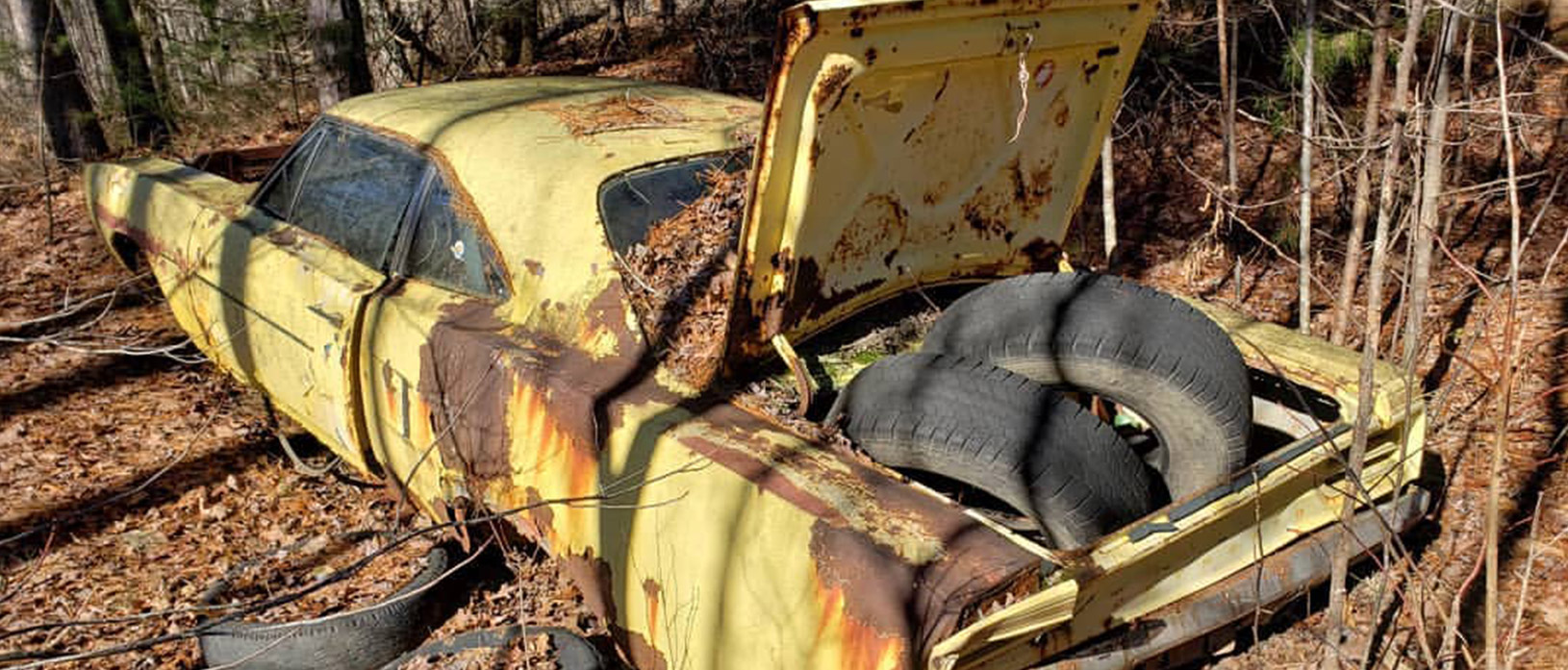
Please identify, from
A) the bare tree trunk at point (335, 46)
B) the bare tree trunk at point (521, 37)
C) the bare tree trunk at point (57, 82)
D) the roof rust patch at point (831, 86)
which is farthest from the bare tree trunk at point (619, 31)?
the roof rust patch at point (831, 86)

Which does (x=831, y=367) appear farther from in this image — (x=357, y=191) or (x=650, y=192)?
(x=357, y=191)

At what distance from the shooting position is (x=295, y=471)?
499 centimetres

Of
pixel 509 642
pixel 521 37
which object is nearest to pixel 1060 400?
pixel 509 642

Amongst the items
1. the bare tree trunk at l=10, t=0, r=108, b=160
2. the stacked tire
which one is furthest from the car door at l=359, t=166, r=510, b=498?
the bare tree trunk at l=10, t=0, r=108, b=160

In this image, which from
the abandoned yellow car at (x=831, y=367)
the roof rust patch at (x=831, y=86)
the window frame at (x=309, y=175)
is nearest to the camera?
the abandoned yellow car at (x=831, y=367)

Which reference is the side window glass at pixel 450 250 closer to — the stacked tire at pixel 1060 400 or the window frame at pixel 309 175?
the window frame at pixel 309 175

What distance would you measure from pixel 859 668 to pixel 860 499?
1.32 ft

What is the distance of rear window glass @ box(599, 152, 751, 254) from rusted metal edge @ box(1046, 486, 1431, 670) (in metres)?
1.77

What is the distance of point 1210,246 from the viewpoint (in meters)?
6.82

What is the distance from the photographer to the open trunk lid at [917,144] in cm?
294

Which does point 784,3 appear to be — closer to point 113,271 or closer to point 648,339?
point 113,271

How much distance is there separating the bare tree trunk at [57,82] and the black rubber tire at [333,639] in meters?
5.74

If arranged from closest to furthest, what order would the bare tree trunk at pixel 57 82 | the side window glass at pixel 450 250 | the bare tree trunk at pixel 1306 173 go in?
the side window glass at pixel 450 250 → the bare tree trunk at pixel 1306 173 → the bare tree trunk at pixel 57 82

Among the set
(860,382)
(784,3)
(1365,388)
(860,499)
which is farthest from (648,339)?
(784,3)
